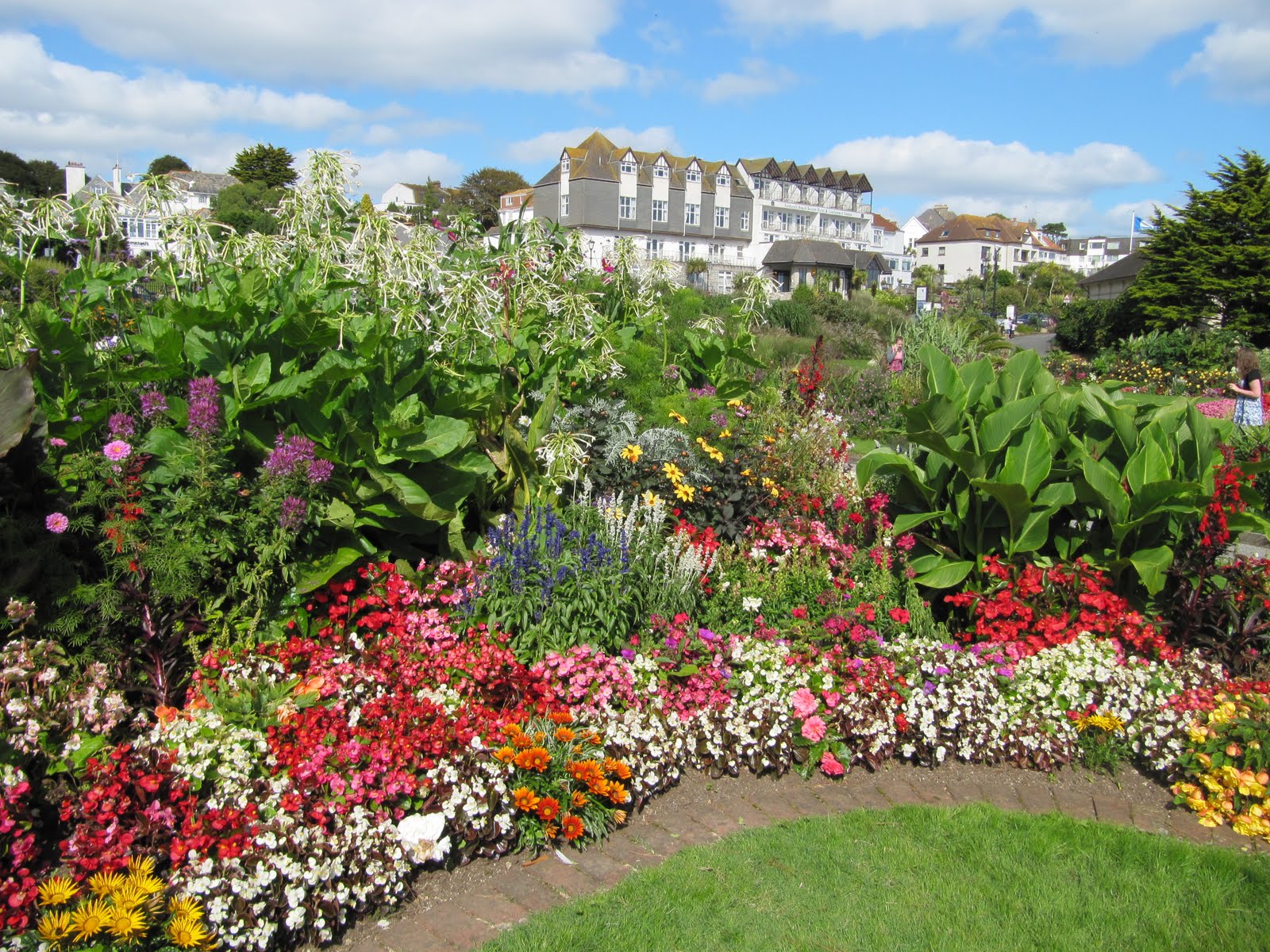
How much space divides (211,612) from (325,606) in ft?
1.82

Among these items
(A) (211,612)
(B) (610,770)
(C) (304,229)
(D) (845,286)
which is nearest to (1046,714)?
(B) (610,770)

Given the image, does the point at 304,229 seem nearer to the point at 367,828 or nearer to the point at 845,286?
the point at 367,828

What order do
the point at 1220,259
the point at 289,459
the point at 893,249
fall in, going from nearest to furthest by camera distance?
the point at 289,459 < the point at 1220,259 < the point at 893,249

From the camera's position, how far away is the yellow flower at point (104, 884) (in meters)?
2.54

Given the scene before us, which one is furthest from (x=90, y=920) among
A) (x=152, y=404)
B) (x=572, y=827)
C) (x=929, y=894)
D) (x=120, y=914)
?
(x=929, y=894)

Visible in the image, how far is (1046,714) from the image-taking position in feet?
13.7

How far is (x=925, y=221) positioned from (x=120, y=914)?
124m

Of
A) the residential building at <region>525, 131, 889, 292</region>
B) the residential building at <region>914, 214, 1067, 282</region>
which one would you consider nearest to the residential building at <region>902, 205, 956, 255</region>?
the residential building at <region>914, 214, 1067, 282</region>

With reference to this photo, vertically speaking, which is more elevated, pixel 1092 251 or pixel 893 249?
pixel 1092 251

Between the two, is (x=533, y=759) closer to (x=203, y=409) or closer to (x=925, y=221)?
(x=203, y=409)

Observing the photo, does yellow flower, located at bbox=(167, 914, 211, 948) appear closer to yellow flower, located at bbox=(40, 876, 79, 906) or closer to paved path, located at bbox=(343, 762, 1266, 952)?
yellow flower, located at bbox=(40, 876, 79, 906)

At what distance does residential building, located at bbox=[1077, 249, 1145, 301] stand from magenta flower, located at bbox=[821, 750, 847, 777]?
50.7 meters

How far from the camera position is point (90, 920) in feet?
8.02

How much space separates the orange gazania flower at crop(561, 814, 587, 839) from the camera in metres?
3.26
